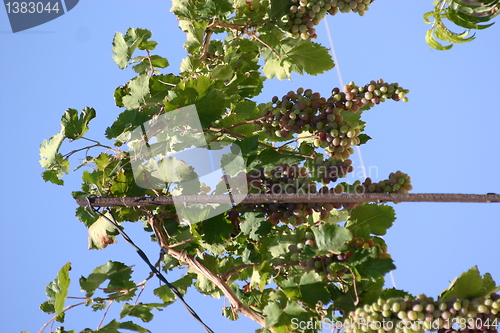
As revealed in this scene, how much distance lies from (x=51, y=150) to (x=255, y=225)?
2.58 feet

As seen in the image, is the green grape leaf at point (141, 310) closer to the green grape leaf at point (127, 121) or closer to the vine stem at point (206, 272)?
the vine stem at point (206, 272)

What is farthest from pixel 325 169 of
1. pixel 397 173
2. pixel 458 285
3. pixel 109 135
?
pixel 109 135

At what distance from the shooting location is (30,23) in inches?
132

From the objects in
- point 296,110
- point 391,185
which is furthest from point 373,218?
point 296,110

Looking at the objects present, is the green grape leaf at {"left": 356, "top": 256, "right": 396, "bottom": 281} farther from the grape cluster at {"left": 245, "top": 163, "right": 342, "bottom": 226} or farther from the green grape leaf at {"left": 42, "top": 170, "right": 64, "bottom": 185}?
the green grape leaf at {"left": 42, "top": 170, "right": 64, "bottom": 185}

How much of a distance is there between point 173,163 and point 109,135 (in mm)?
281

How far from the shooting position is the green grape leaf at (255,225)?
1330 millimetres

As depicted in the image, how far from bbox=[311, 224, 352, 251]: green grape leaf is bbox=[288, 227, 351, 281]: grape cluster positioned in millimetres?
41

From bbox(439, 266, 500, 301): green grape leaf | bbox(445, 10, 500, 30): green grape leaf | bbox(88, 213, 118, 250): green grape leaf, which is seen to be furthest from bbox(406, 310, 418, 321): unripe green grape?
bbox(445, 10, 500, 30): green grape leaf

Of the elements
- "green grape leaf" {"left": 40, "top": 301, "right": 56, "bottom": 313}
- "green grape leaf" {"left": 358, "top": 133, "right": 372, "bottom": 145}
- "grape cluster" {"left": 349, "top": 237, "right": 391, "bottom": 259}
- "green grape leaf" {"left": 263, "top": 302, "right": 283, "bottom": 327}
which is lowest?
"green grape leaf" {"left": 263, "top": 302, "right": 283, "bottom": 327}

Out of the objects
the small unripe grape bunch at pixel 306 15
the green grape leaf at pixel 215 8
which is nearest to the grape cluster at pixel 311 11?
the small unripe grape bunch at pixel 306 15

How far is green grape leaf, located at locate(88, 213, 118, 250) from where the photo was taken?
1511mm

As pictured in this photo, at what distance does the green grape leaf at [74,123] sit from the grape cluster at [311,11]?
77 centimetres

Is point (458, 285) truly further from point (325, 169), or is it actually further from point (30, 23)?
point (30, 23)
